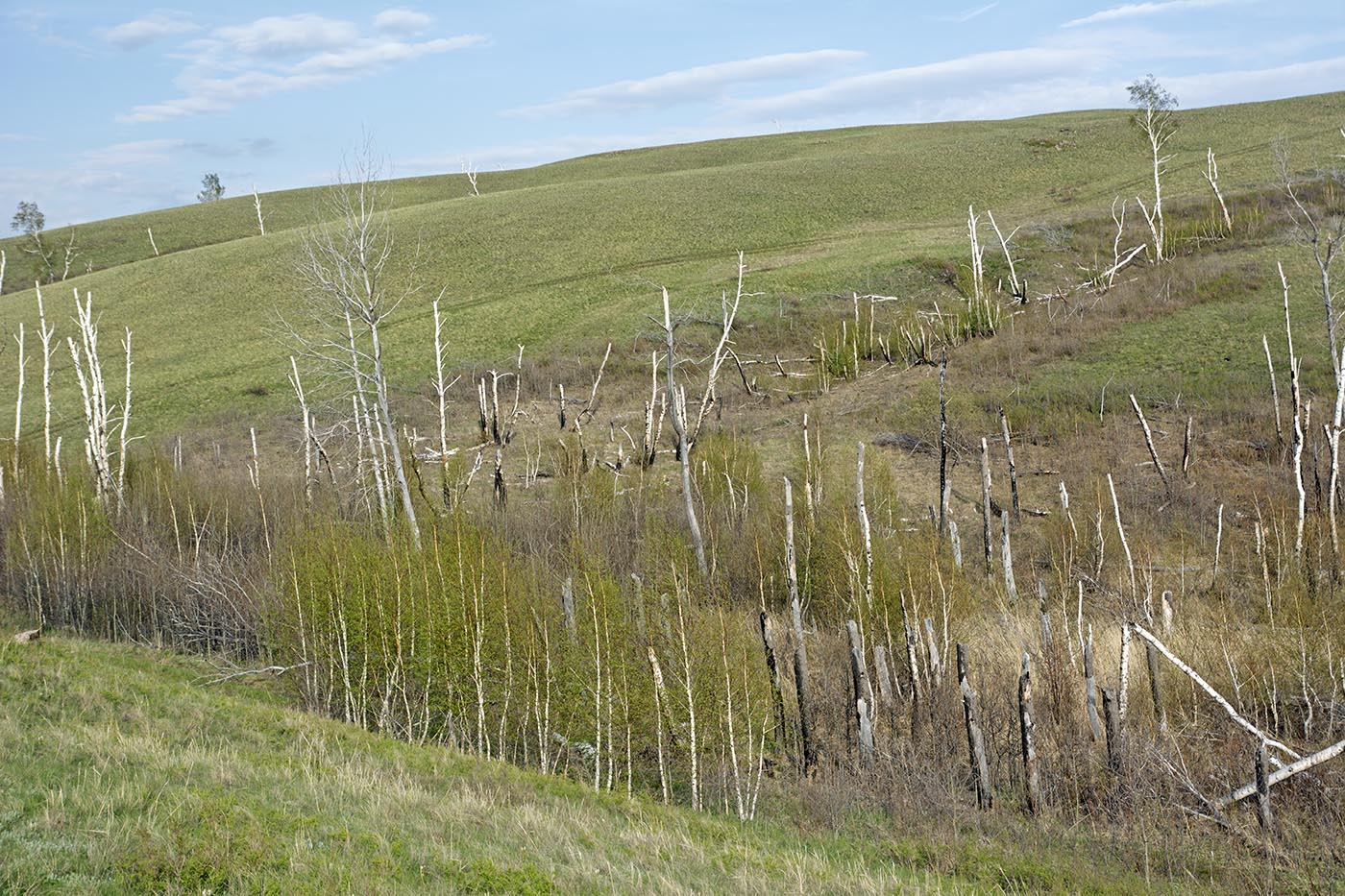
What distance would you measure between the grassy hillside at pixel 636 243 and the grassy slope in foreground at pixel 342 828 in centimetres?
2608

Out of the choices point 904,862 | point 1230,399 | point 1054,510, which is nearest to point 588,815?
point 904,862

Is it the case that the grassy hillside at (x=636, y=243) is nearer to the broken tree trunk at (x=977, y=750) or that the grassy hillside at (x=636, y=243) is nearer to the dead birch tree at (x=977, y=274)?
the dead birch tree at (x=977, y=274)

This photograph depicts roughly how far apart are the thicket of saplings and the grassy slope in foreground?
1.35 metres

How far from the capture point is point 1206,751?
42.1 ft

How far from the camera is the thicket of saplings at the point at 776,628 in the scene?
13.1 m

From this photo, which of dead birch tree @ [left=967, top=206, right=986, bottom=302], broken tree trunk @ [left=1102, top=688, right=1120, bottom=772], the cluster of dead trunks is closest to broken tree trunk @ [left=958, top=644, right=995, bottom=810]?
the cluster of dead trunks

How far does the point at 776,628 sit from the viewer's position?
19.0 meters

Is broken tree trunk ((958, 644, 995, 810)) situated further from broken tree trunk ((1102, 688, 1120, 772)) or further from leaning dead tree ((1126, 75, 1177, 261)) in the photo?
leaning dead tree ((1126, 75, 1177, 261))

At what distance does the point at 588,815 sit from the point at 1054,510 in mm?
14958

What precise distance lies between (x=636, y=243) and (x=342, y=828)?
4932cm

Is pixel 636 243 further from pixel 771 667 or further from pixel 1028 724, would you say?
pixel 1028 724

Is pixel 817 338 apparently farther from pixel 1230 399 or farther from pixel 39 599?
pixel 39 599

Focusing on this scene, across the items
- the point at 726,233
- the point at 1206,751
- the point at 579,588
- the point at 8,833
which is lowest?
the point at 1206,751

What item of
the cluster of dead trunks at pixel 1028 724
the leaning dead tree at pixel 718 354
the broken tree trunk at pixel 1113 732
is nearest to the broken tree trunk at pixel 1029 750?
the cluster of dead trunks at pixel 1028 724
